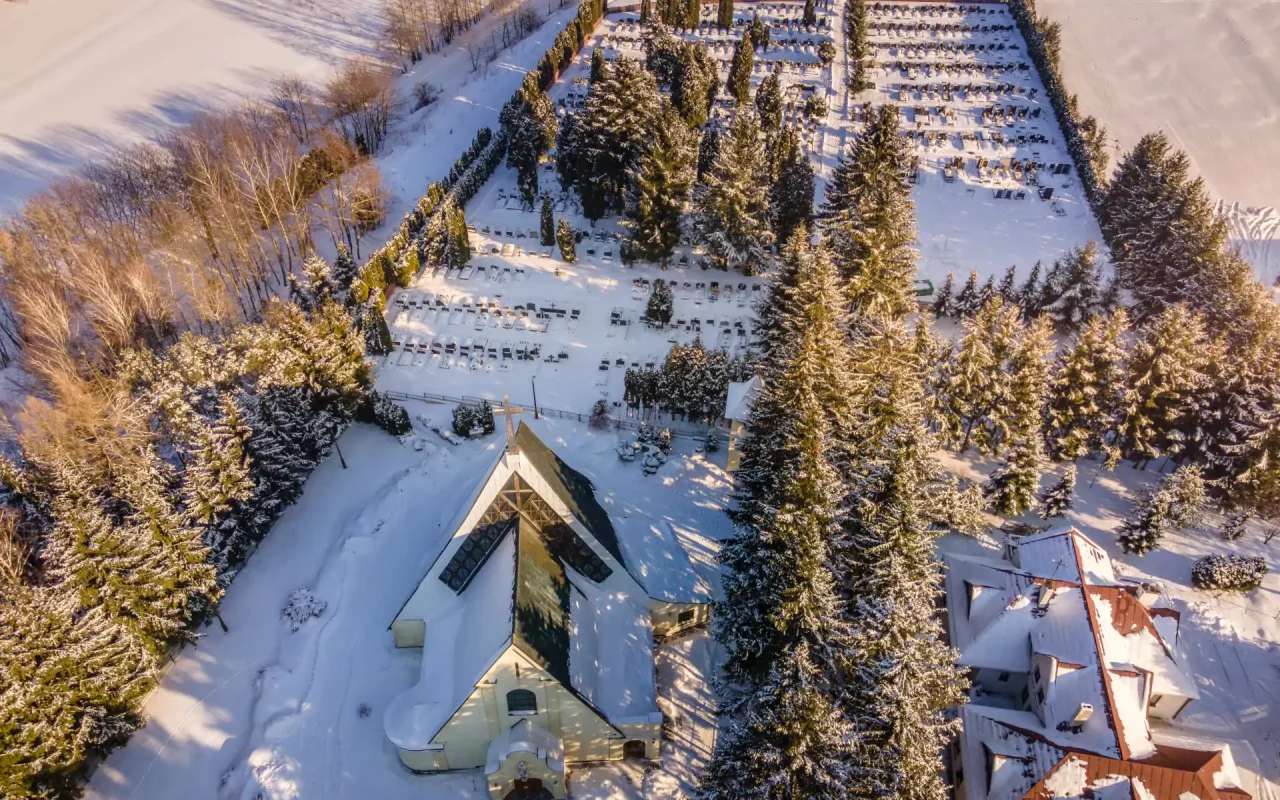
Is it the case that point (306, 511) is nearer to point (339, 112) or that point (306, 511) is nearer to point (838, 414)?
point (838, 414)

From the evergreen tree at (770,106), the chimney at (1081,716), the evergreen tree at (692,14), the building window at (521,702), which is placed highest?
the evergreen tree at (692,14)

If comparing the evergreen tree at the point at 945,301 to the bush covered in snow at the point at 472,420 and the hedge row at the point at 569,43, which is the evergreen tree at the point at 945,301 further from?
the hedge row at the point at 569,43

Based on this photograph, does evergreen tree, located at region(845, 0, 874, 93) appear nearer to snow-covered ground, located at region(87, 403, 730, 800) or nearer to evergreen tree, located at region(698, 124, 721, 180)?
evergreen tree, located at region(698, 124, 721, 180)

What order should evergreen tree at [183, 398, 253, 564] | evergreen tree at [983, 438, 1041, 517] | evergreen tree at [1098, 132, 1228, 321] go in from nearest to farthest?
evergreen tree at [183, 398, 253, 564]
evergreen tree at [983, 438, 1041, 517]
evergreen tree at [1098, 132, 1228, 321]

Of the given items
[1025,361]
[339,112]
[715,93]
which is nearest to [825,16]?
[715,93]

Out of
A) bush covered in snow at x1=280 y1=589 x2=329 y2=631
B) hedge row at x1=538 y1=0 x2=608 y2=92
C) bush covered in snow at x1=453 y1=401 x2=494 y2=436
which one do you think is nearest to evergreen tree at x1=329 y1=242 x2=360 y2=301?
bush covered in snow at x1=453 y1=401 x2=494 y2=436

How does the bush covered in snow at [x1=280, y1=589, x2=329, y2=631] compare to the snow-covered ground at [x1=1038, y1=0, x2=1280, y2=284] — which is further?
the snow-covered ground at [x1=1038, y1=0, x2=1280, y2=284]

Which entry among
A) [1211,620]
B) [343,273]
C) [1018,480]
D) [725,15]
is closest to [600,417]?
[1018,480]

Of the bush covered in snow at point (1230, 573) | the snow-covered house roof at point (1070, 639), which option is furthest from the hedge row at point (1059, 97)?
the snow-covered house roof at point (1070, 639)
